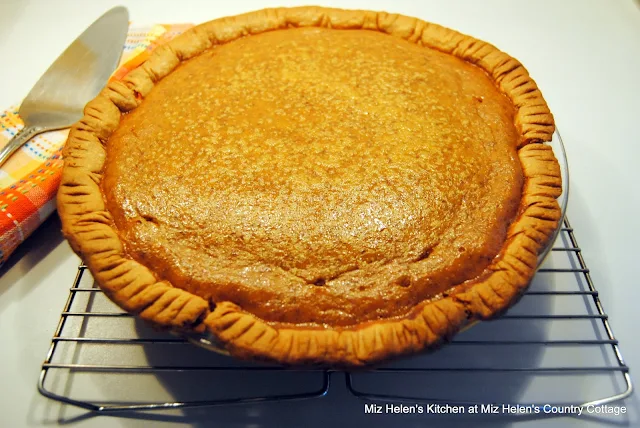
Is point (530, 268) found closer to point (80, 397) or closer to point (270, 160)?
point (270, 160)

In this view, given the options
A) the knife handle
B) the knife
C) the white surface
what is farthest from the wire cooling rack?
the knife

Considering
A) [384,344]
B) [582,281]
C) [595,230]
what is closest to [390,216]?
[384,344]

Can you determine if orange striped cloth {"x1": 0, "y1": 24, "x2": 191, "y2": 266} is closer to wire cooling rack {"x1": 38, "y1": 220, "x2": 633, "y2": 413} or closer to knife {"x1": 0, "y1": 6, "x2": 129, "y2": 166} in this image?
knife {"x1": 0, "y1": 6, "x2": 129, "y2": 166}

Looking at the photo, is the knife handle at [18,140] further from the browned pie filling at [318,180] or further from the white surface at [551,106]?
the browned pie filling at [318,180]

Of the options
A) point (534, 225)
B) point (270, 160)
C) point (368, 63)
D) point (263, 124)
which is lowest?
A: point (534, 225)

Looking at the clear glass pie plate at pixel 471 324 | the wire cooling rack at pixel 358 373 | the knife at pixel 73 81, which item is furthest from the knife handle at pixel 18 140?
the clear glass pie plate at pixel 471 324

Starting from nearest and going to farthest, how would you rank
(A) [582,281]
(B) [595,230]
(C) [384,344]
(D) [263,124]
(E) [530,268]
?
(C) [384,344]
(E) [530,268]
(D) [263,124]
(A) [582,281]
(B) [595,230]

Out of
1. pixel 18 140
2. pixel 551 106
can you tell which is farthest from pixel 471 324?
pixel 18 140
